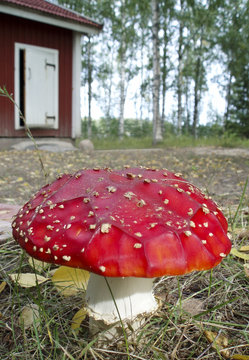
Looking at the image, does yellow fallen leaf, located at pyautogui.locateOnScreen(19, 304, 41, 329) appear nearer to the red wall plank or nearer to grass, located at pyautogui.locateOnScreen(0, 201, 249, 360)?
grass, located at pyautogui.locateOnScreen(0, 201, 249, 360)

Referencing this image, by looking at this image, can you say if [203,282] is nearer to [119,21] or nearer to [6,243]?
[6,243]

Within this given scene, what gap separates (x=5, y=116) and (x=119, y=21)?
10.1 meters

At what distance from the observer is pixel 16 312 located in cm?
126

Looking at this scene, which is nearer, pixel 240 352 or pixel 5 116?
pixel 240 352

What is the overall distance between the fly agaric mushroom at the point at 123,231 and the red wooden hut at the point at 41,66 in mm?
6930

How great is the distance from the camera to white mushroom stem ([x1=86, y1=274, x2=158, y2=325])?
3.39 ft

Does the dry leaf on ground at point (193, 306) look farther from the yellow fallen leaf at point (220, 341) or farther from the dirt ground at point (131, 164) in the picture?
the dirt ground at point (131, 164)

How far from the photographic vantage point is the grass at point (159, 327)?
100 centimetres

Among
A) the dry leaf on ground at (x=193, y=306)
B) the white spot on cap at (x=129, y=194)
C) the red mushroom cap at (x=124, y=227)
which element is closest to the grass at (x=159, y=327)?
the dry leaf on ground at (x=193, y=306)

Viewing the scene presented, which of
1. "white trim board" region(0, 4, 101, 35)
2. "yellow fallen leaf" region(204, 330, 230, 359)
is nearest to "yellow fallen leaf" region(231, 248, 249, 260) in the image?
"yellow fallen leaf" region(204, 330, 230, 359)

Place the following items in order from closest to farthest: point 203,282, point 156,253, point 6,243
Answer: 1. point 156,253
2. point 203,282
3. point 6,243

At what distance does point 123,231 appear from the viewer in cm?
82

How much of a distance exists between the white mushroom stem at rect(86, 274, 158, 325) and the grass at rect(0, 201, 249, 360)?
0.06 m

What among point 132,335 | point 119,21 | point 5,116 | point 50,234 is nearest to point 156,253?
point 50,234
